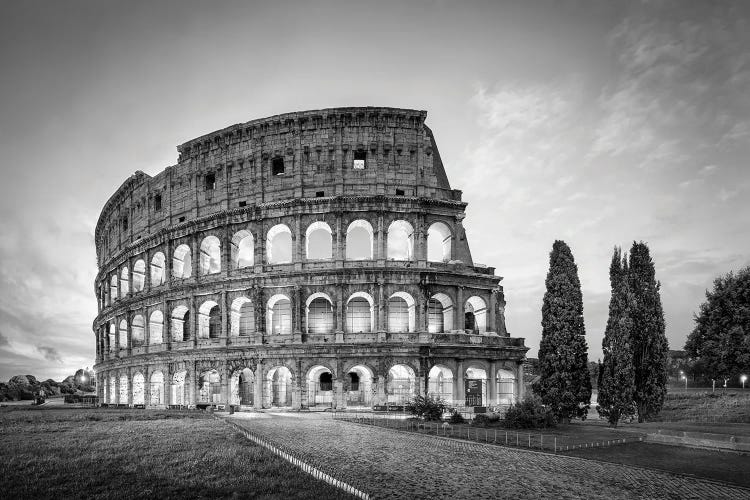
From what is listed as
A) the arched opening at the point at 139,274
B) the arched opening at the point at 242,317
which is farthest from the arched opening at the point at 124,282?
the arched opening at the point at 242,317

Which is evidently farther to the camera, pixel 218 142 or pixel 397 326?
pixel 218 142

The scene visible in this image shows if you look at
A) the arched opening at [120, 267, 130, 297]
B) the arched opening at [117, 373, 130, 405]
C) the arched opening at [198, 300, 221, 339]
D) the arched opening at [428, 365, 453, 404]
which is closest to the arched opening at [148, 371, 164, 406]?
the arched opening at [117, 373, 130, 405]

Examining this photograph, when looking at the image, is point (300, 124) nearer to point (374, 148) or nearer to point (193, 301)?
point (374, 148)

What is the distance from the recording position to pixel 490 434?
2022 centimetres

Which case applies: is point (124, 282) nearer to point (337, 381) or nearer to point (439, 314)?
point (337, 381)

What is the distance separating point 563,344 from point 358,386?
14.3 metres

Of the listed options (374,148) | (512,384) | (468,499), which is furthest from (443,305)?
(468,499)

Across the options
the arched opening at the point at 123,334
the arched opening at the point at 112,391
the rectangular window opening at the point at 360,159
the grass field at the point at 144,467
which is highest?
the rectangular window opening at the point at 360,159

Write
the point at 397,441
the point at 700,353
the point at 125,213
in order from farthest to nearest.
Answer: the point at 125,213 < the point at 700,353 < the point at 397,441

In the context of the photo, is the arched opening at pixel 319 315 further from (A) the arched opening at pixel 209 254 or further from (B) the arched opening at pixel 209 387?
(A) the arched opening at pixel 209 254

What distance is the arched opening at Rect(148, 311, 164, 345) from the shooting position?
138 feet

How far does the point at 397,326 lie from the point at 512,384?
29.7ft

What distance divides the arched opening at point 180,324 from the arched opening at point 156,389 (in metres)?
3.49

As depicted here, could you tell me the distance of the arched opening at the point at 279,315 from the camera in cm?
3684
